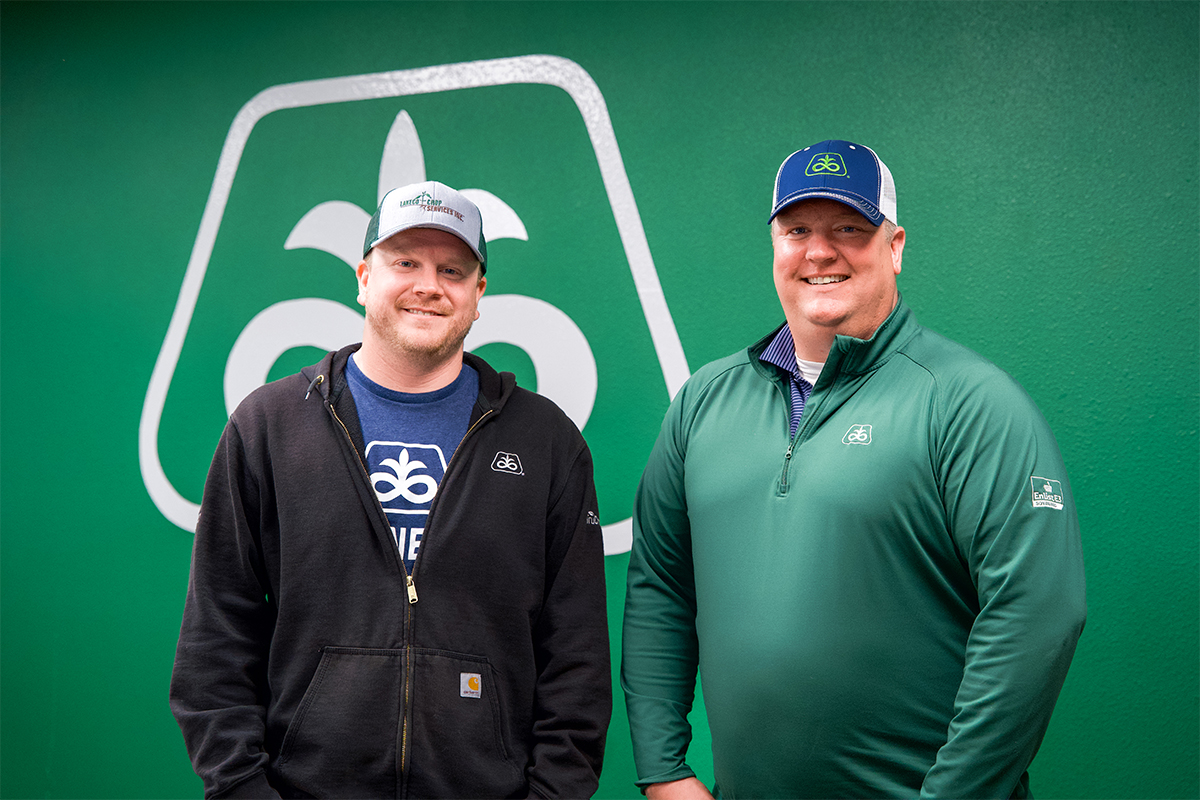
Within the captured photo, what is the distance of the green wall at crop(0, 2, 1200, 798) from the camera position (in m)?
2.02

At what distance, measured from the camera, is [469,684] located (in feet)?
4.71

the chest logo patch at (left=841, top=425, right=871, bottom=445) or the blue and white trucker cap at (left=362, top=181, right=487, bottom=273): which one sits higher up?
the blue and white trucker cap at (left=362, top=181, right=487, bottom=273)

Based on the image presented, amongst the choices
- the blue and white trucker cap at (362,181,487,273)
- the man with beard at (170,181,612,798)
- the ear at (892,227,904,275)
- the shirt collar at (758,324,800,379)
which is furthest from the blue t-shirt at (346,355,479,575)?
the ear at (892,227,904,275)

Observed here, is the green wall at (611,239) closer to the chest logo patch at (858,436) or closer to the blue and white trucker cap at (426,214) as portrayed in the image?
the blue and white trucker cap at (426,214)

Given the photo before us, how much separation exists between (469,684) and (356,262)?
139 centimetres

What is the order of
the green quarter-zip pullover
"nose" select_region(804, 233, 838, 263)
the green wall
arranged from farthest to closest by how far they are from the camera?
the green wall < "nose" select_region(804, 233, 838, 263) < the green quarter-zip pullover

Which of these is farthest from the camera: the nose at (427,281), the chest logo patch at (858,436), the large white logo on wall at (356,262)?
the large white logo on wall at (356,262)

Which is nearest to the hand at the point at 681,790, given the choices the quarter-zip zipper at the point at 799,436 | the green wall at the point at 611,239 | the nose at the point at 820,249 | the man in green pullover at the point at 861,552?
the man in green pullover at the point at 861,552

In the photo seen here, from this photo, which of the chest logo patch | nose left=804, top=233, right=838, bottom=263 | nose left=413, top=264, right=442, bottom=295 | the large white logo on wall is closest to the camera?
the chest logo patch

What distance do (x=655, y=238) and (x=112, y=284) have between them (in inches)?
63.9

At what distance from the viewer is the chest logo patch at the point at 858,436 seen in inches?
52.9

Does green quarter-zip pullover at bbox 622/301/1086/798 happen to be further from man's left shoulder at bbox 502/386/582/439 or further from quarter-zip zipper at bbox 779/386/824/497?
man's left shoulder at bbox 502/386/582/439

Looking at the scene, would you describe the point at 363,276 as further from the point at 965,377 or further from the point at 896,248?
the point at 965,377

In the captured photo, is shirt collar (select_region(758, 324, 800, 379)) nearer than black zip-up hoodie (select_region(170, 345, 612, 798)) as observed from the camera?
No
